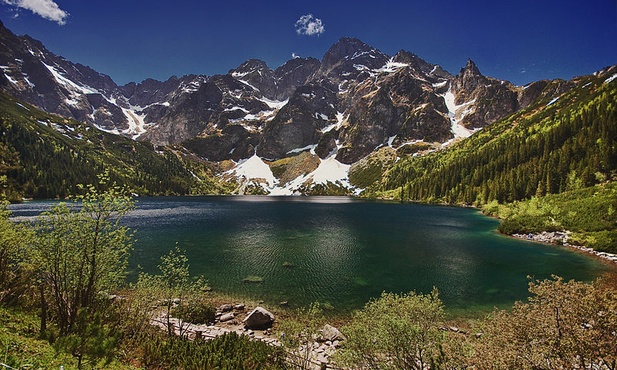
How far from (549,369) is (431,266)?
39.7 metres

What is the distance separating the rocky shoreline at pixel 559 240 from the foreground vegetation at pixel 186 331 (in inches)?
1888

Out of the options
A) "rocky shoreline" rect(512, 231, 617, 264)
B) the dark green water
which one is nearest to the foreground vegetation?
the dark green water

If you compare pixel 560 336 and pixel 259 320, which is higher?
pixel 560 336

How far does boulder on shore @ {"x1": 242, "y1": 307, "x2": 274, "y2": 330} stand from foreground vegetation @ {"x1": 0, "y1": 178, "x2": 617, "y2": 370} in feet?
19.4

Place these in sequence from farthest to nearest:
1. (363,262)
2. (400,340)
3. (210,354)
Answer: (363,262)
(210,354)
(400,340)

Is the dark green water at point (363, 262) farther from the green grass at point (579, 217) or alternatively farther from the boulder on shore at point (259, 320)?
the green grass at point (579, 217)

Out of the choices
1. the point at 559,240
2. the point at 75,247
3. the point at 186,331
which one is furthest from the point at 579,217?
the point at 75,247

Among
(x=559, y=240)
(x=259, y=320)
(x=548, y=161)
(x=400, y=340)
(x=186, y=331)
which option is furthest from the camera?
(x=548, y=161)

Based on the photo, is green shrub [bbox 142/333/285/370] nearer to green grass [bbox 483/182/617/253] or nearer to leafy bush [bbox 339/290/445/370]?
leafy bush [bbox 339/290/445/370]

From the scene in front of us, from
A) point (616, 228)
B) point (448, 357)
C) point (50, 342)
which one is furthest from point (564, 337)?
point (616, 228)

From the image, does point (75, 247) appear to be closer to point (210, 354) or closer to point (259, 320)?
point (210, 354)

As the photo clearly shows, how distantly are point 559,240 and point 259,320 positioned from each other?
2852 inches

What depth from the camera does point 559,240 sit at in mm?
61156

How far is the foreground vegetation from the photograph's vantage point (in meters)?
11.3
